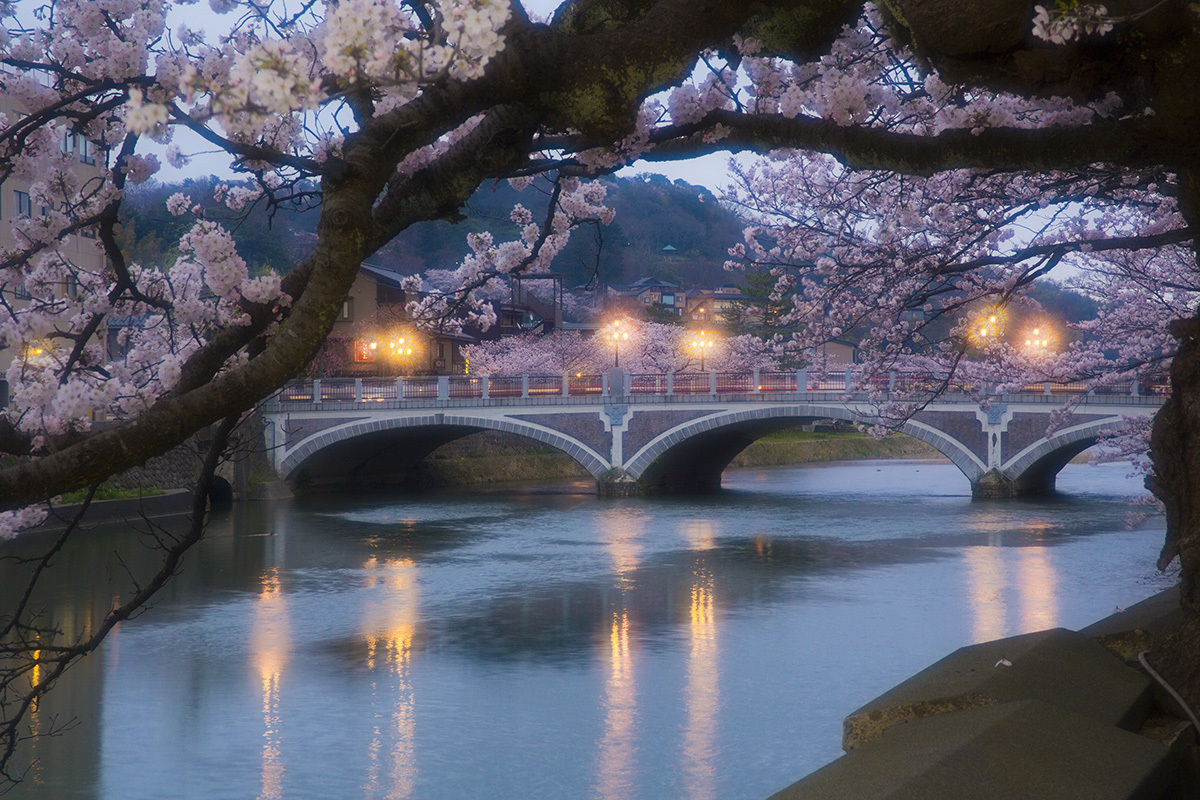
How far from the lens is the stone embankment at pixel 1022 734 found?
3.08 metres

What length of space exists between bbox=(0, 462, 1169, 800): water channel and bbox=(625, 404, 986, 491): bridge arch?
3149mm

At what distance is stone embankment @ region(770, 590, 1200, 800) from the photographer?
308cm

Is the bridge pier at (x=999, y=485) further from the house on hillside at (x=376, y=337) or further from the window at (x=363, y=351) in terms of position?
the window at (x=363, y=351)

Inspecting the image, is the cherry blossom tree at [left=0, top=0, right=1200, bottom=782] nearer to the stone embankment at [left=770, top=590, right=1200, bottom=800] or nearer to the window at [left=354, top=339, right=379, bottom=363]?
Result: the stone embankment at [left=770, top=590, right=1200, bottom=800]

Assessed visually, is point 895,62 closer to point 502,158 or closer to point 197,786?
point 502,158

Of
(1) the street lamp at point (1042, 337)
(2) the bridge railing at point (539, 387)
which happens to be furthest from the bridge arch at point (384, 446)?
(1) the street lamp at point (1042, 337)

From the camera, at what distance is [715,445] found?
A: 121ft

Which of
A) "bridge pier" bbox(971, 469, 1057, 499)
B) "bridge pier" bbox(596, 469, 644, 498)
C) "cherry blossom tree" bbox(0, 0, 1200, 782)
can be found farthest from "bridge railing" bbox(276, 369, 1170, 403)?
"cherry blossom tree" bbox(0, 0, 1200, 782)

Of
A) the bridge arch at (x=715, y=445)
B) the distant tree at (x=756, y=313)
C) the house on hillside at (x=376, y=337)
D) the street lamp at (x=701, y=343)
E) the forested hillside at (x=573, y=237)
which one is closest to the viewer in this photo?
the bridge arch at (x=715, y=445)

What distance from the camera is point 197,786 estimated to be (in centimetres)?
934

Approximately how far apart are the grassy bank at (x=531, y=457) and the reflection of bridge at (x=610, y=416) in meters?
3.97

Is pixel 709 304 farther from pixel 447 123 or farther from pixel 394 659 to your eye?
pixel 447 123

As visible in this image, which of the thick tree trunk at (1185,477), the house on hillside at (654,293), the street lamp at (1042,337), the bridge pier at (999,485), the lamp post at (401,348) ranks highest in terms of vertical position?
the house on hillside at (654,293)

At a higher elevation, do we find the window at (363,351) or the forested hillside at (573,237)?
the forested hillside at (573,237)
